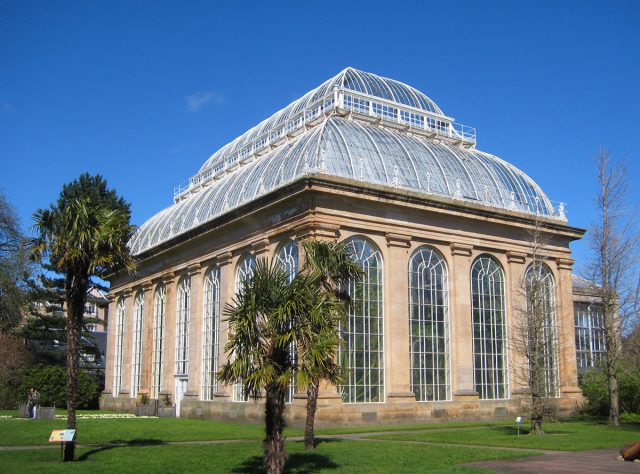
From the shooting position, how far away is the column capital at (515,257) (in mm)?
40906

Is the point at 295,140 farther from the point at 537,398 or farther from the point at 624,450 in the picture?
the point at 624,450

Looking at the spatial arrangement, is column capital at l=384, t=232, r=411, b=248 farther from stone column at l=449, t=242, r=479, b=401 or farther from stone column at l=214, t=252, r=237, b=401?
stone column at l=214, t=252, r=237, b=401

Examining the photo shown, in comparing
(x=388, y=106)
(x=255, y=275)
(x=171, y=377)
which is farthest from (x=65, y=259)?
(x=388, y=106)

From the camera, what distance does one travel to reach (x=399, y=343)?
115 ft

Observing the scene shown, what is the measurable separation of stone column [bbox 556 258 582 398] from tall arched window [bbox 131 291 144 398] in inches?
1155

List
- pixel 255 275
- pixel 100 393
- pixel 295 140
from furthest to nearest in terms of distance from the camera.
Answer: pixel 100 393 → pixel 295 140 → pixel 255 275

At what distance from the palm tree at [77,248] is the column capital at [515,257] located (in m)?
23.8

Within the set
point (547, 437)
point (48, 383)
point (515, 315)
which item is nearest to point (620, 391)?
point (515, 315)

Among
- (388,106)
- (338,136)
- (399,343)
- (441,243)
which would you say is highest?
(388,106)

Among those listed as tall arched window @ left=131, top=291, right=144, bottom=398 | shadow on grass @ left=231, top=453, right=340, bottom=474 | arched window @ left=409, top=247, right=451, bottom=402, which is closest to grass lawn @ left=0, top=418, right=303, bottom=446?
shadow on grass @ left=231, top=453, right=340, bottom=474

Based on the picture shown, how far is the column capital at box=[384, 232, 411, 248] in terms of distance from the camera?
35.9 metres

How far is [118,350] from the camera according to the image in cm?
5650

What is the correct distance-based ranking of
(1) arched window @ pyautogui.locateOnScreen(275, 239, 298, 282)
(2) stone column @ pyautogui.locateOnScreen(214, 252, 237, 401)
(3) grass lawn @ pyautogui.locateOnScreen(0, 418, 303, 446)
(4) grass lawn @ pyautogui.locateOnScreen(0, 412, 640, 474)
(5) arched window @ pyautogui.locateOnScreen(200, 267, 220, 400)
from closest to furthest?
(4) grass lawn @ pyautogui.locateOnScreen(0, 412, 640, 474) < (3) grass lawn @ pyautogui.locateOnScreen(0, 418, 303, 446) < (1) arched window @ pyautogui.locateOnScreen(275, 239, 298, 282) < (2) stone column @ pyautogui.locateOnScreen(214, 252, 237, 401) < (5) arched window @ pyautogui.locateOnScreen(200, 267, 220, 400)

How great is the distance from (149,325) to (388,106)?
891 inches
